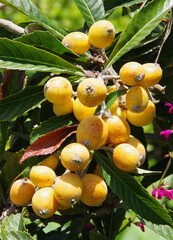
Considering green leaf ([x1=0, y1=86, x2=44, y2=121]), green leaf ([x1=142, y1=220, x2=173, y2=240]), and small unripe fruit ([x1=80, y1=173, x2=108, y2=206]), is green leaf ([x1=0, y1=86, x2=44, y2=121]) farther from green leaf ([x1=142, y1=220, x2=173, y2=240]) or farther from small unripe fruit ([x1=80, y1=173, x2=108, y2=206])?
green leaf ([x1=142, y1=220, x2=173, y2=240])

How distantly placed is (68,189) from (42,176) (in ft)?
0.27

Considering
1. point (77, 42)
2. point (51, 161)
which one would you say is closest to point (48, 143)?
point (51, 161)

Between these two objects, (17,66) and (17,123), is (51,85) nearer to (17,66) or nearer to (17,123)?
(17,66)

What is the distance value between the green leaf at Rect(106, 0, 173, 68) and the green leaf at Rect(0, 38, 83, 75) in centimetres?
12

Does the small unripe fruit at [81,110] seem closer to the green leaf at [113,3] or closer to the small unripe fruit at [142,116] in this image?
the small unripe fruit at [142,116]

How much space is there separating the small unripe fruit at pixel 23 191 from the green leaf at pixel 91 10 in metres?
0.50

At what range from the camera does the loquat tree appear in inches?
31.8

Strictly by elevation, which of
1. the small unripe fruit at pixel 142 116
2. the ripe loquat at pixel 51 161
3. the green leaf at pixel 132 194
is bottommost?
the green leaf at pixel 132 194

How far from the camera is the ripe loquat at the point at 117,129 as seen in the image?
823mm

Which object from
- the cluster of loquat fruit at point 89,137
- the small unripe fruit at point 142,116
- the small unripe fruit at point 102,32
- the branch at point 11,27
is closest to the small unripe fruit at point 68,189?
the cluster of loquat fruit at point 89,137

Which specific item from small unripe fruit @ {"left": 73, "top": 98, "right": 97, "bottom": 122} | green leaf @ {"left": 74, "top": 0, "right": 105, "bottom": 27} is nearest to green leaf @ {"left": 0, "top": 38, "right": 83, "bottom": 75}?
small unripe fruit @ {"left": 73, "top": 98, "right": 97, "bottom": 122}

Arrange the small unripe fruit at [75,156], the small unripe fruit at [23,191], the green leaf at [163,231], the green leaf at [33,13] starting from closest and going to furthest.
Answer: the small unripe fruit at [75,156] < the small unripe fruit at [23,191] < the green leaf at [33,13] < the green leaf at [163,231]

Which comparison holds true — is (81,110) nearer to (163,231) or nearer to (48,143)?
(48,143)

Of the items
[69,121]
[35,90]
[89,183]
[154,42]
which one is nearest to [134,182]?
[89,183]
